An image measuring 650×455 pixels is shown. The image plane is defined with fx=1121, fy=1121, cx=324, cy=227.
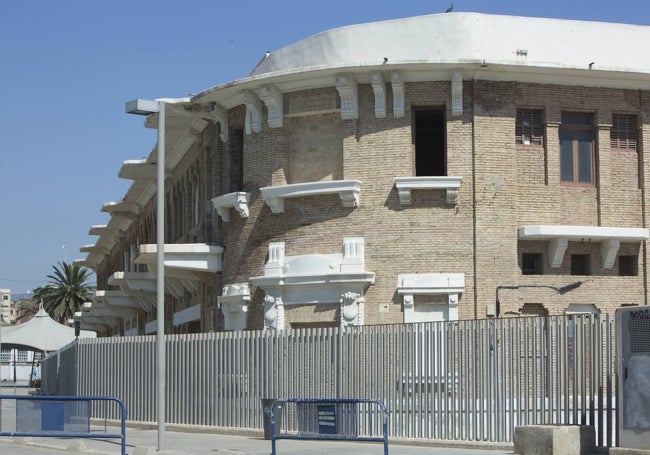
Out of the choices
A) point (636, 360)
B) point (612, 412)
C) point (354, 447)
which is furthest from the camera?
point (354, 447)

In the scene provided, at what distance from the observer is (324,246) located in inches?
1127

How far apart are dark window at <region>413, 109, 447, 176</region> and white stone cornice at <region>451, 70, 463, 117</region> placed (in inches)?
28.1

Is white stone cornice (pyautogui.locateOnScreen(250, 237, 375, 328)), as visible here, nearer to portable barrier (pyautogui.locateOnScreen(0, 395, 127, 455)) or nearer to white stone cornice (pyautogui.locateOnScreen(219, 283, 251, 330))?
white stone cornice (pyautogui.locateOnScreen(219, 283, 251, 330))

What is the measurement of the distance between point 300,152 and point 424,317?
5.50 m

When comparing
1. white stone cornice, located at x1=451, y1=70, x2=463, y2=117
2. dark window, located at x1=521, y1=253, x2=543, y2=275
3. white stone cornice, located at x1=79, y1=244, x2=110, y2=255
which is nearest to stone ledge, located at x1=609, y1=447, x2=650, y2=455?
dark window, located at x1=521, y1=253, x2=543, y2=275

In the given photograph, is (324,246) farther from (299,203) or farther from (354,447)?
(354,447)

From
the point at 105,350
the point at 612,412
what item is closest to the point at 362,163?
the point at 105,350

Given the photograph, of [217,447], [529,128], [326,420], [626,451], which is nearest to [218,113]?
[529,128]

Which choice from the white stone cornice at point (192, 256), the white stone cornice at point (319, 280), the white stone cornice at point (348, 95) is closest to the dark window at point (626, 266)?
the white stone cornice at point (319, 280)

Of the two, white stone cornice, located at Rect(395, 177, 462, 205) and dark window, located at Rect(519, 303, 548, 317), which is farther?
dark window, located at Rect(519, 303, 548, 317)

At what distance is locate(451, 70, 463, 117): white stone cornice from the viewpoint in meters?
27.5

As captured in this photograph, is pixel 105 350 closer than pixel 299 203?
No

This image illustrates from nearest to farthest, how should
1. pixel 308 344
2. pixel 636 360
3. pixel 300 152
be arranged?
pixel 636 360 → pixel 308 344 → pixel 300 152

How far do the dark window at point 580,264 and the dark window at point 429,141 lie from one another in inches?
165
